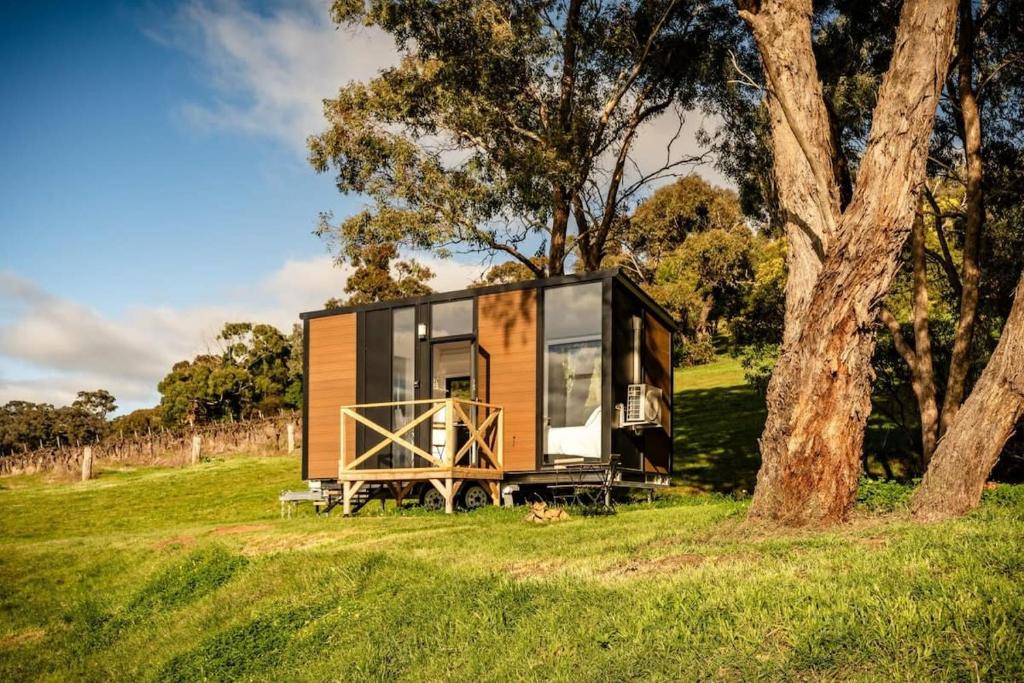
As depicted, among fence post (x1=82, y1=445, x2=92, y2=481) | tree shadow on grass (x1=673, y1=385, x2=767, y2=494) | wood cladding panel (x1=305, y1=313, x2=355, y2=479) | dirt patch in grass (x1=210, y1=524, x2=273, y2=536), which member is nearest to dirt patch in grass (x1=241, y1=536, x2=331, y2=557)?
dirt patch in grass (x1=210, y1=524, x2=273, y2=536)

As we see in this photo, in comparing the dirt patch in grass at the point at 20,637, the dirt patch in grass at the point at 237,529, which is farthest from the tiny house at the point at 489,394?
the dirt patch in grass at the point at 20,637

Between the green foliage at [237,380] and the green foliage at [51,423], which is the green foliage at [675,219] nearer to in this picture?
the green foliage at [237,380]

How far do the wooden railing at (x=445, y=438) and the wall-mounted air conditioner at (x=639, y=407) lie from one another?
2.09 metres

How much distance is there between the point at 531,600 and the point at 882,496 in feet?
18.1

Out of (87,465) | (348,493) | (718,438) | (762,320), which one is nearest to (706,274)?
(718,438)

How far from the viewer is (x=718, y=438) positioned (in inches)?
1017

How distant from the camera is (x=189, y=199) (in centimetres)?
1966

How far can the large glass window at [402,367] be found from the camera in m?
16.5

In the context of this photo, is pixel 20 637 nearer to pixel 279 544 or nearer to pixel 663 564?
pixel 279 544

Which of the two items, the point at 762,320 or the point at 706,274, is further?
the point at 706,274

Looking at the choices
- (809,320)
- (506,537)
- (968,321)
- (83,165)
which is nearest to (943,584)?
(809,320)

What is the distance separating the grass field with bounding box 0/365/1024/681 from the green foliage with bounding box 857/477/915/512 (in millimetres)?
464

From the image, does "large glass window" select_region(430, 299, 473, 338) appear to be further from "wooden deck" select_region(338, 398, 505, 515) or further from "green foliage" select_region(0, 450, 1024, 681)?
"green foliage" select_region(0, 450, 1024, 681)

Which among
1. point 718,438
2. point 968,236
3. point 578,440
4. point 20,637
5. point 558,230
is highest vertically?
point 558,230
